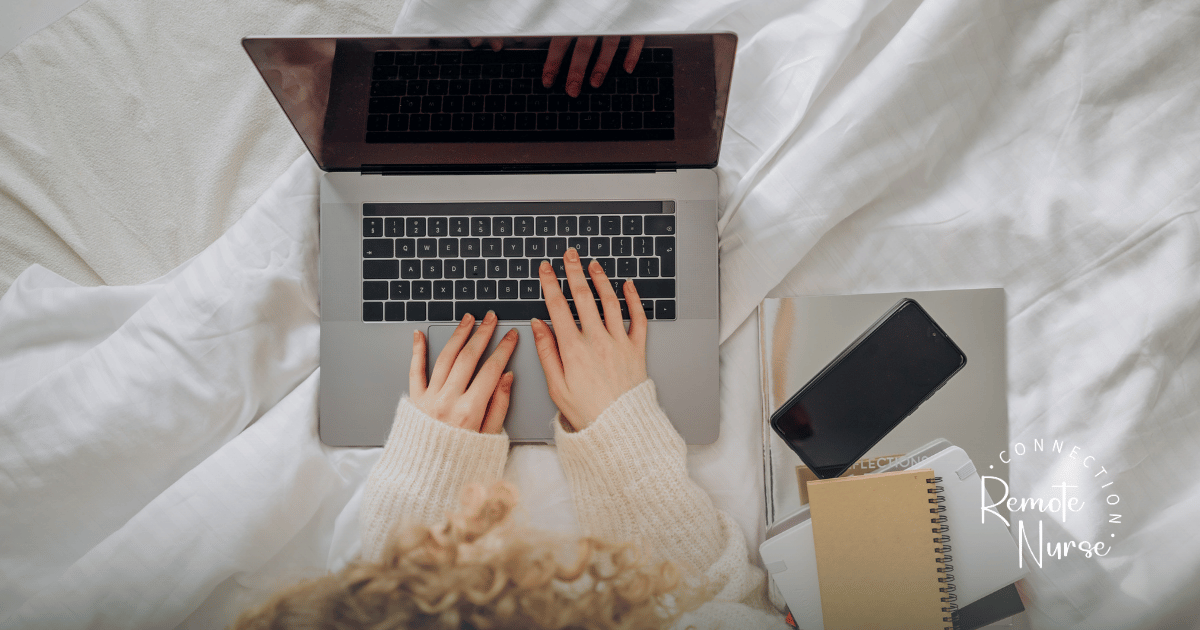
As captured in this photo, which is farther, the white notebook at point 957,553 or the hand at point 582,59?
the white notebook at point 957,553

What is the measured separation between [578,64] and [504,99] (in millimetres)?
88

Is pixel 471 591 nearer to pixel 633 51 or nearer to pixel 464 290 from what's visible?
pixel 464 290

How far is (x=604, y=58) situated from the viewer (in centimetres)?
52

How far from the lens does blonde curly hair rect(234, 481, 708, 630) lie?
506 mm

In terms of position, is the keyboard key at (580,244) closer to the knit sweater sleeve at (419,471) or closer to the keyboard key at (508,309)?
the keyboard key at (508,309)

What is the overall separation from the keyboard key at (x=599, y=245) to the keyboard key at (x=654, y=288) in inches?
2.0

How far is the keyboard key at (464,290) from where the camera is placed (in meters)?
0.66

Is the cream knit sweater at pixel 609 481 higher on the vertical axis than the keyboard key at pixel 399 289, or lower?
lower

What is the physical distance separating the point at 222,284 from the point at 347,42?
1.14ft

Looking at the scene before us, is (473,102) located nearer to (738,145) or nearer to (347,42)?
(347,42)

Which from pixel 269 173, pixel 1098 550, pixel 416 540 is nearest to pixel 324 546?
pixel 416 540

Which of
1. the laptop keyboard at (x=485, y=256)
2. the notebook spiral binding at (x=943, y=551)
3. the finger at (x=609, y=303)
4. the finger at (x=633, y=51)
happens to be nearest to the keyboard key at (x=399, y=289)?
the laptop keyboard at (x=485, y=256)

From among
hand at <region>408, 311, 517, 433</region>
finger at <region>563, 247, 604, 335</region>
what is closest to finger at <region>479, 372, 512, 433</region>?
hand at <region>408, 311, 517, 433</region>

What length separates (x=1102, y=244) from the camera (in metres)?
0.66
